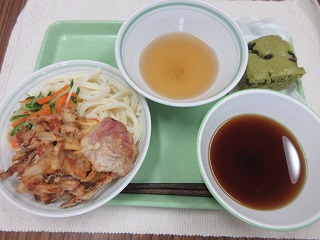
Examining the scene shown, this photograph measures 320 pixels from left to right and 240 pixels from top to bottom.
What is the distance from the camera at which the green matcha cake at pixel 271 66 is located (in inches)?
66.6

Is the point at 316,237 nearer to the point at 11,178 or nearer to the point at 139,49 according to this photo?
the point at 139,49

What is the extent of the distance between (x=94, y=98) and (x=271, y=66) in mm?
1084

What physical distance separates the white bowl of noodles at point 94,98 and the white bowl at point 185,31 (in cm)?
13

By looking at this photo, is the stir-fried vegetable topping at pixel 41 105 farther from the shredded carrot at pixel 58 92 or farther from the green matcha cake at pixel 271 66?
the green matcha cake at pixel 271 66

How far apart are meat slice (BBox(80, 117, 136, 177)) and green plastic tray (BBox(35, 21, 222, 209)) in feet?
0.78

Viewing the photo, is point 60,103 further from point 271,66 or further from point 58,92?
point 271,66

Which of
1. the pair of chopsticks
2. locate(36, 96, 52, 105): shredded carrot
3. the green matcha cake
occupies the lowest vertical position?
the pair of chopsticks

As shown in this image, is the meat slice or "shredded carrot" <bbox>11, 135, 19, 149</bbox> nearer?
the meat slice

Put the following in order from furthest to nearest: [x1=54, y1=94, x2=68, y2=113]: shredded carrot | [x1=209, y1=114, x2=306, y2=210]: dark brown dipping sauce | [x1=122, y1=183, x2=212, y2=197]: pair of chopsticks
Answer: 1. [x1=54, y1=94, x2=68, y2=113]: shredded carrot
2. [x1=122, y1=183, x2=212, y2=197]: pair of chopsticks
3. [x1=209, y1=114, x2=306, y2=210]: dark brown dipping sauce

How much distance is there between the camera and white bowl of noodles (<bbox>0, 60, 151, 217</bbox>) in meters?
1.53

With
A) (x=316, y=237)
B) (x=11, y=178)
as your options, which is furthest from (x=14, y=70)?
(x=316, y=237)

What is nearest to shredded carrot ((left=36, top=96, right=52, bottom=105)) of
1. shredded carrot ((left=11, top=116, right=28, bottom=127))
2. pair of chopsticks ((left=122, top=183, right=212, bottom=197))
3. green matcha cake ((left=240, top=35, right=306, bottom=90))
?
shredded carrot ((left=11, top=116, right=28, bottom=127))

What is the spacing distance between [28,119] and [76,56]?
71cm

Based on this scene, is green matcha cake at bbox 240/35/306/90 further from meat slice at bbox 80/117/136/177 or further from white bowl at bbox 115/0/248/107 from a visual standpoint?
meat slice at bbox 80/117/136/177
